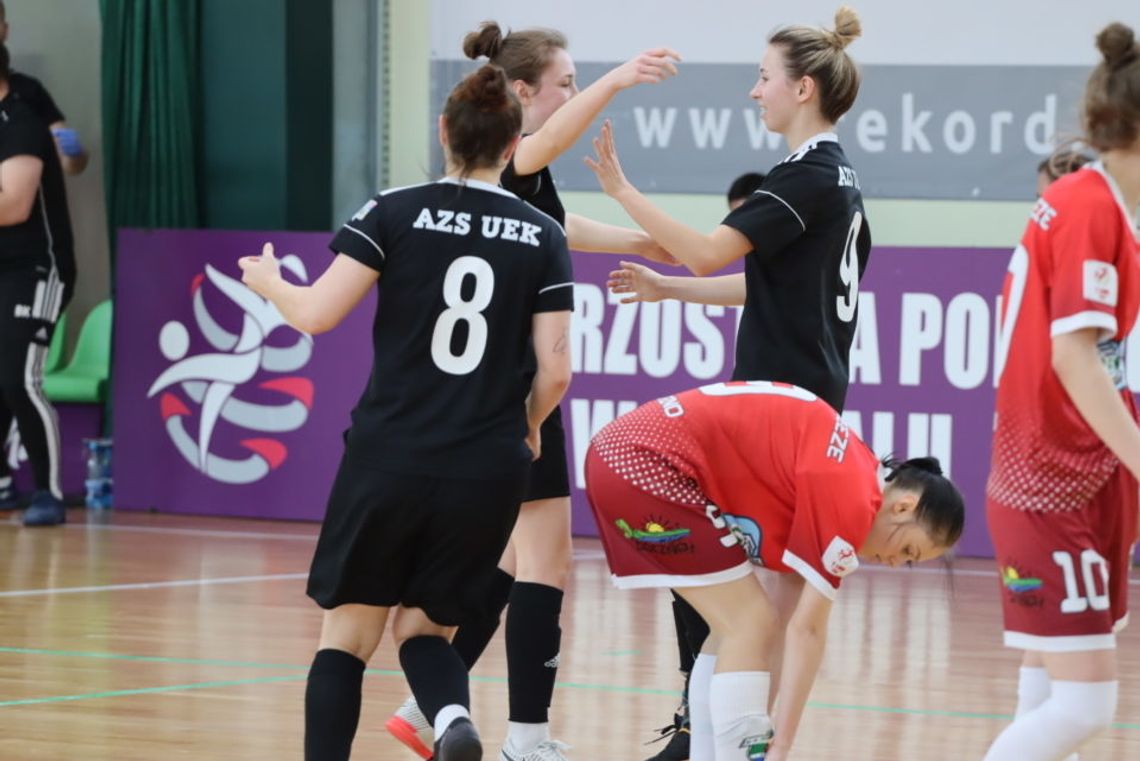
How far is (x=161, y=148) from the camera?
8961 millimetres

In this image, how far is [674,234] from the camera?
3.61 metres

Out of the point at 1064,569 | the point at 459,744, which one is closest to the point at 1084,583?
the point at 1064,569

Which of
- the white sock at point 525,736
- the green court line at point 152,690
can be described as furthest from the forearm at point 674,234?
the green court line at point 152,690

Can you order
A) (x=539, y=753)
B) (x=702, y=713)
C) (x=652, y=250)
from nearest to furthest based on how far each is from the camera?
(x=702, y=713), (x=539, y=753), (x=652, y=250)

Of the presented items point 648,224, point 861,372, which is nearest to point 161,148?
point 861,372

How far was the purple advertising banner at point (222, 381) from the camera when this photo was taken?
26.5 ft

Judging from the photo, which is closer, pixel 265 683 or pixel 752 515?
pixel 752 515

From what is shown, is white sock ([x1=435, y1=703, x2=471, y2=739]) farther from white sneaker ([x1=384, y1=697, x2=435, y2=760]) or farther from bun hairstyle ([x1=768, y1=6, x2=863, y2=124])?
bun hairstyle ([x1=768, y1=6, x2=863, y2=124])

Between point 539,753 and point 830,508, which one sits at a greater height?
point 830,508

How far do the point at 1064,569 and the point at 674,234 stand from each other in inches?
45.9

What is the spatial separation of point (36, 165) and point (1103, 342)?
5988 millimetres

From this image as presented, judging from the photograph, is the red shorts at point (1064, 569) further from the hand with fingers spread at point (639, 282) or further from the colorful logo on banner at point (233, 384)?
the colorful logo on banner at point (233, 384)

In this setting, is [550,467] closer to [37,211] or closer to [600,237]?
[600,237]

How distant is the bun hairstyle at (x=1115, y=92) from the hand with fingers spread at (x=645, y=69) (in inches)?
42.3
